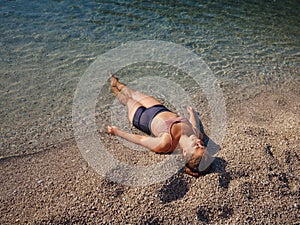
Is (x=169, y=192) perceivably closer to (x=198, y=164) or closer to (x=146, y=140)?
(x=198, y=164)

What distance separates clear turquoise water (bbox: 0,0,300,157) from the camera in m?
6.79

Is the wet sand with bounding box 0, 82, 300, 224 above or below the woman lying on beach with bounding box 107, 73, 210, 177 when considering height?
below

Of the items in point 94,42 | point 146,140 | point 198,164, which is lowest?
point 146,140

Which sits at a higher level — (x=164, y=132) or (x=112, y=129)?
(x=164, y=132)

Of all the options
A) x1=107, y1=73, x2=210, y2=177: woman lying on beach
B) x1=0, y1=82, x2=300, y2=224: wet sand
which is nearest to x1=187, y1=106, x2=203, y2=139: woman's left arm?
x1=107, y1=73, x2=210, y2=177: woman lying on beach

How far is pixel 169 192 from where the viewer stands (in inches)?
184

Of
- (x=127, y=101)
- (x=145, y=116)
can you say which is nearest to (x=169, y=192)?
(x=145, y=116)

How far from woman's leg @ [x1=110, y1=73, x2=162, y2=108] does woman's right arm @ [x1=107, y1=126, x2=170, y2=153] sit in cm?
87

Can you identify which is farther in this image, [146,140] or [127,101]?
[127,101]

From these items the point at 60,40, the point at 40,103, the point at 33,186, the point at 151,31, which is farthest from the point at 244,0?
the point at 33,186

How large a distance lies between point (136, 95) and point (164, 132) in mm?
1679

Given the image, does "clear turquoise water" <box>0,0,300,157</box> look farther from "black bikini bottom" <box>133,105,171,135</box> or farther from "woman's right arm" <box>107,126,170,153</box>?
"black bikini bottom" <box>133,105,171,135</box>

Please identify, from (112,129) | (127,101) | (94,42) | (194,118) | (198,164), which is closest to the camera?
(198,164)

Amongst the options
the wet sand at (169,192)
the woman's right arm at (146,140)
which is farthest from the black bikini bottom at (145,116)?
the wet sand at (169,192)
